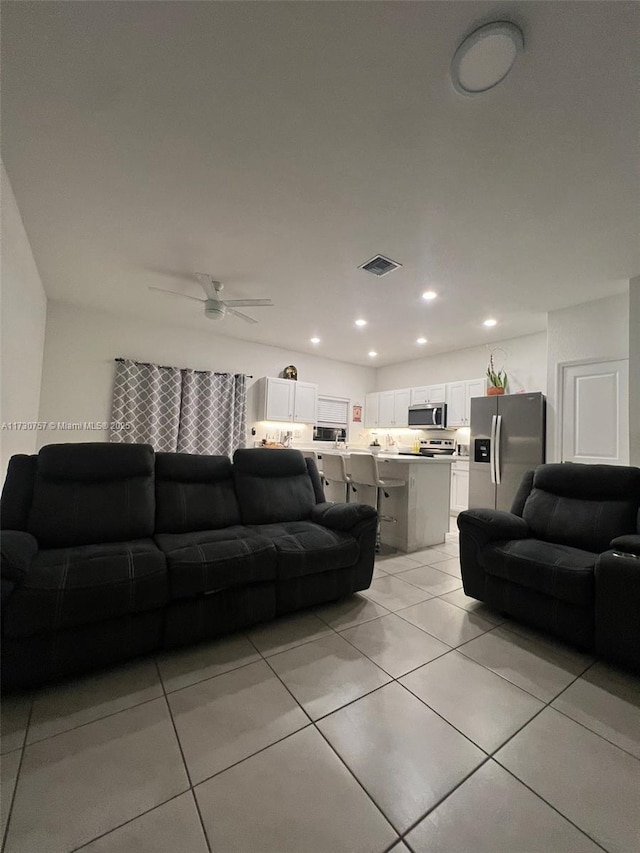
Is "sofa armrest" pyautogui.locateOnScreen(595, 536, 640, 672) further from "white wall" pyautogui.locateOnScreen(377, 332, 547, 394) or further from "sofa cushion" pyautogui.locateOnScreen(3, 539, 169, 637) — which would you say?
"white wall" pyautogui.locateOnScreen(377, 332, 547, 394)

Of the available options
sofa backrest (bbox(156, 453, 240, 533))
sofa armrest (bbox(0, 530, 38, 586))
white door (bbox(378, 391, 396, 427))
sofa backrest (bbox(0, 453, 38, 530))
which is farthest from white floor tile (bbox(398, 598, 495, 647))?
white door (bbox(378, 391, 396, 427))

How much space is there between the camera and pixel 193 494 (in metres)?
2.38

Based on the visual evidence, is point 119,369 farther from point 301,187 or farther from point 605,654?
point 605,654

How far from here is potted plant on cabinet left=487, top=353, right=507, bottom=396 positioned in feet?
15.8

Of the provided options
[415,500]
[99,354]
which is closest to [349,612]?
[415,500]

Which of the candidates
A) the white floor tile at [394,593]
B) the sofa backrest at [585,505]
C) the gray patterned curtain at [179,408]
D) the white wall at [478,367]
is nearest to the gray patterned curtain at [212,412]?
the gray patterned curtain at [179,408]

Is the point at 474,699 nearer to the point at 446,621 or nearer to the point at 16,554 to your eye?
the point at 446,621

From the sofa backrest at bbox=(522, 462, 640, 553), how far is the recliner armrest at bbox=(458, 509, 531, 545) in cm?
18

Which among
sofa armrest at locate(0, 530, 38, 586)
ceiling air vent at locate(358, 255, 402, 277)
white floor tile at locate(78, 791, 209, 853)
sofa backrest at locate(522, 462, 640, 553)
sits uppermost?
ceiling air vent at locate(358, 255, 402, 277)

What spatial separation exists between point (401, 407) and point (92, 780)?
20.6ft

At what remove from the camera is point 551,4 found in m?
1.26

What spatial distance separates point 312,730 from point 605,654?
1.54m

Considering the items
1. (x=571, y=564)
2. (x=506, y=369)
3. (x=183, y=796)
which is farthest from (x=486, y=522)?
(x=506, y=369)

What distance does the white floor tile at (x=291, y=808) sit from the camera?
3.07 feet
